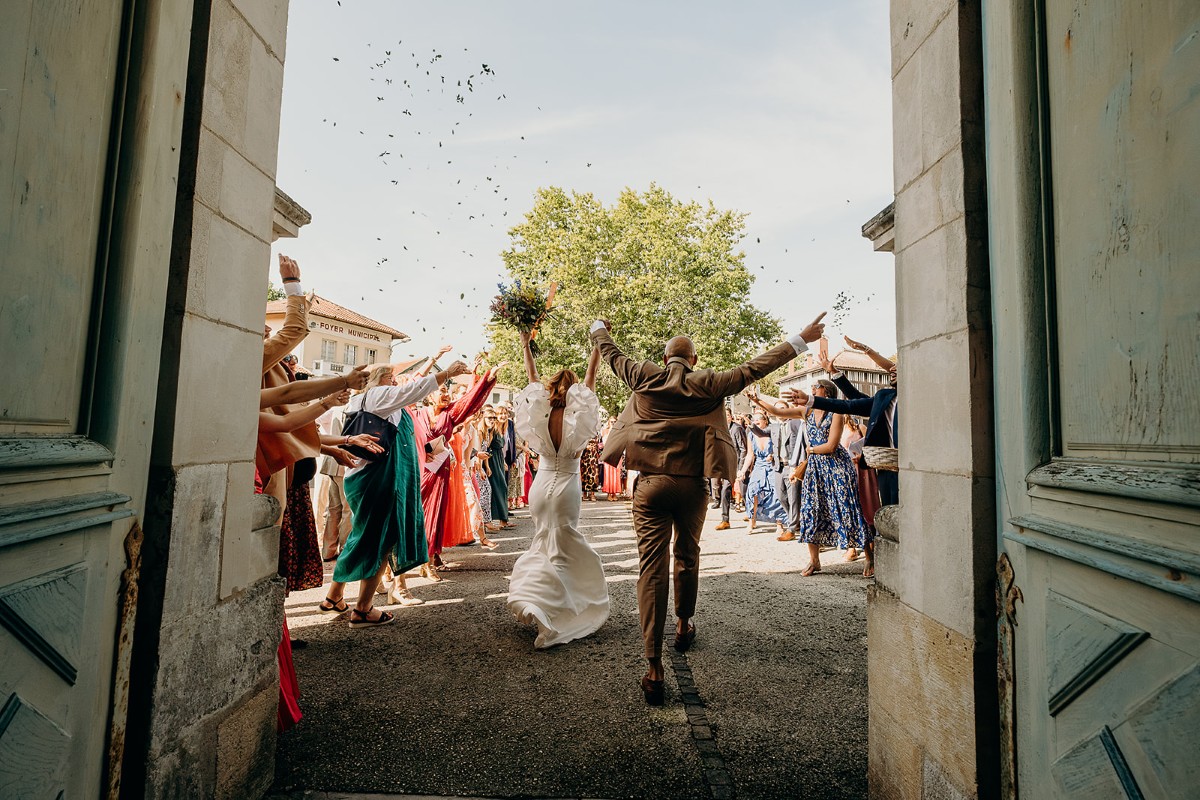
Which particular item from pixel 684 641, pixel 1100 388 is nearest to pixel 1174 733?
pixel 1100 388

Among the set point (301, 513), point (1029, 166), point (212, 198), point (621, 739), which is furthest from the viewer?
point (301, 513)

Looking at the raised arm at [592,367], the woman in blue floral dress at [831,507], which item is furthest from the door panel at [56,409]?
the woman in blue floral dress at [831,507]

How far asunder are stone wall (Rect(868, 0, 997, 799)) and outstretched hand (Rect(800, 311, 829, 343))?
1594 mm

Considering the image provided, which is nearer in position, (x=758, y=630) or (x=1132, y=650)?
(x=1132, y=650)

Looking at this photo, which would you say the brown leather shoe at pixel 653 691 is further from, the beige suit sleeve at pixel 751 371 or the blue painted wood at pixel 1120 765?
the blue painted wood at pixel 1120 765

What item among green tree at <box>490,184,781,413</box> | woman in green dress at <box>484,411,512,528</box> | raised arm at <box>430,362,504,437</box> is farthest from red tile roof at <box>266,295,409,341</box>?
raised arm at <box>430,362,504,437</box>

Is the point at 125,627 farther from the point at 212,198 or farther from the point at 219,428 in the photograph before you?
the point at 212,198

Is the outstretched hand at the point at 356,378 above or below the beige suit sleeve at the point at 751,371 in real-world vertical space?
below

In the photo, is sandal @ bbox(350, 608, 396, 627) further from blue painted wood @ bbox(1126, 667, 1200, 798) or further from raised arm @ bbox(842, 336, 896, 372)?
blue painted wood @ bbox(1126, 667, 1200, 798)

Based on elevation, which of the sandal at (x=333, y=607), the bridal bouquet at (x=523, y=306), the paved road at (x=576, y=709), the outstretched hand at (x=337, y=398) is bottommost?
the sandal at (x=333, y=607)

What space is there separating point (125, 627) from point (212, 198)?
1.53 metres

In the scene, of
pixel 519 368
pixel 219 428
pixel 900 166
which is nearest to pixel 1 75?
pixel 219 428

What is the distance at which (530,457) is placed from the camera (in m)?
16.1

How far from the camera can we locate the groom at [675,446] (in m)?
4.12
